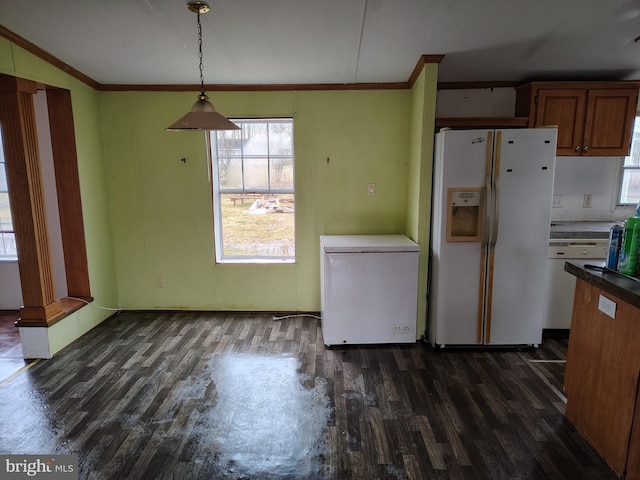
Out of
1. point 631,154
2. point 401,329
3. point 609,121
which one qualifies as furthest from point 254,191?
point 631,154

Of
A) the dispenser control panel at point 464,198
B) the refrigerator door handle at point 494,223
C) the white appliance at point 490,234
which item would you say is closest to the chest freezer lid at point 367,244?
the white appliance at point 490,234

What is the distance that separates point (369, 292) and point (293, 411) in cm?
116

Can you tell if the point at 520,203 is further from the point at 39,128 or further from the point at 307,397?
the point at 39,128

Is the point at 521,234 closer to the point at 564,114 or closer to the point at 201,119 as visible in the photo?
the point at 564,114

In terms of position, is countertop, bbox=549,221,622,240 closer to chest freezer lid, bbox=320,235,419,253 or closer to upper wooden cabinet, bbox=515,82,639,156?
upper wooden cabinet, bbox=515,82,639,156

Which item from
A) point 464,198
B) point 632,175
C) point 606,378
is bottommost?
point 606,378

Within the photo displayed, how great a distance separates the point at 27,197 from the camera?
107 inches

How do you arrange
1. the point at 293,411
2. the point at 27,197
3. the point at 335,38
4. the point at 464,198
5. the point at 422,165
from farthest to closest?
1. the point at 422,165
2. the point at 464,198
3. the point at 27,197
4. the point at 335,38
5. the point at 293,411

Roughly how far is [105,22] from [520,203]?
124 inches

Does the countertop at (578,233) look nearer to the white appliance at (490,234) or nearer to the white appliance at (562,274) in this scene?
the white appliance at (562,274)

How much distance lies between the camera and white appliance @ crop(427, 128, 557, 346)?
9.10ft

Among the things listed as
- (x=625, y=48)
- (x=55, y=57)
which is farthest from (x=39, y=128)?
(x=625, y=48)

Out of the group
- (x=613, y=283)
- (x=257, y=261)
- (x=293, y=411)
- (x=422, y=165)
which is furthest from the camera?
(x=257, y=261)

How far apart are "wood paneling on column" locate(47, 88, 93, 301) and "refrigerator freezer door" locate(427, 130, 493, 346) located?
320 centimetres
